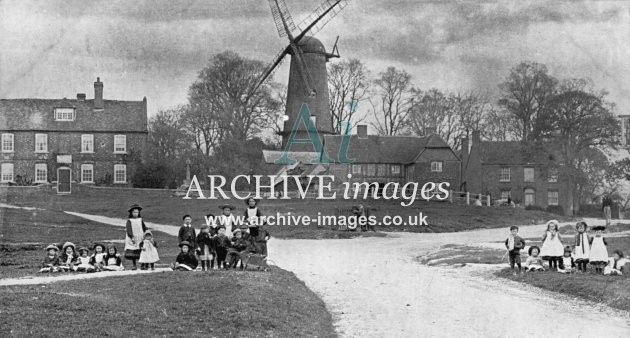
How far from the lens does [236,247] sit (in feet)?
58.0

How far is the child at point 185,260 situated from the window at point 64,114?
32.9m

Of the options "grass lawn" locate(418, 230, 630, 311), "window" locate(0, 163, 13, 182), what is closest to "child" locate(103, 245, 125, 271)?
"grass lawn" locate(418, 230, 630, 311)

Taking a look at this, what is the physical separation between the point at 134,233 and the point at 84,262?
1.42 metres

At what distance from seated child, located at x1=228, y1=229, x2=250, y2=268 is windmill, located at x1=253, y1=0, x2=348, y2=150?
31.4m

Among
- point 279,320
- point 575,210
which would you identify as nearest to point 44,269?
point 279,320

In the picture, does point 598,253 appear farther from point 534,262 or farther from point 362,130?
point 362,130

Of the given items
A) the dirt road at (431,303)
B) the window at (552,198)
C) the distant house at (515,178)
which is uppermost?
the distant house at (515,178)

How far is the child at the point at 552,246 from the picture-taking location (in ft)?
59.6

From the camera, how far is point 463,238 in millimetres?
31938

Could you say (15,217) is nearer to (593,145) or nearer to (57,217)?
(57,217)

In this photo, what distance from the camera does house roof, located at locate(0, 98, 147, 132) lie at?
46531 millimetres

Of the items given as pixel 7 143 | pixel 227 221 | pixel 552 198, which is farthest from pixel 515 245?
pixel 552 198

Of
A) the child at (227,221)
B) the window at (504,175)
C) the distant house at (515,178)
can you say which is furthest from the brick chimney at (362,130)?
the child at (227,221)

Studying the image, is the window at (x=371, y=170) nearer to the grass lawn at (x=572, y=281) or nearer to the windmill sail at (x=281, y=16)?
the windmill sail at (x=281, y=16)
